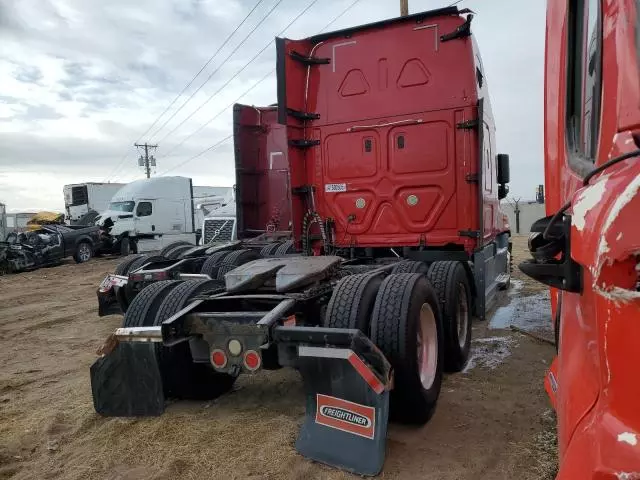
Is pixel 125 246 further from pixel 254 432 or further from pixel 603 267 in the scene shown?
pixel 603 267

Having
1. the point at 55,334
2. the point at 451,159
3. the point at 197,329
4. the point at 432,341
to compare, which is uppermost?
the point at 451,159

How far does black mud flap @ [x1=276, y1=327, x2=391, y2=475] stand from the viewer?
2.86 meters

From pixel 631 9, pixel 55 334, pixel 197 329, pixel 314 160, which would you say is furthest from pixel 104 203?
pixel 631 9

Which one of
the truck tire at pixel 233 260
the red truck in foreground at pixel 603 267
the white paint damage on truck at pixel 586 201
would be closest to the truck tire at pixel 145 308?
the truck tire at pixel 233 260

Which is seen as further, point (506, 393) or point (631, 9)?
point (506, 393)

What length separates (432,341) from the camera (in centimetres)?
387

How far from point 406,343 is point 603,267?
216cm

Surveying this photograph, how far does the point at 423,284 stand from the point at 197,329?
164cm

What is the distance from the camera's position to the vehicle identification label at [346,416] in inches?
113

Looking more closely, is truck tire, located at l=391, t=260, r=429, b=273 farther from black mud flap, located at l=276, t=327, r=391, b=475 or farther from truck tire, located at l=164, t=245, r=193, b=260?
truck tire, located at l=164, t=245, r=193, b=260

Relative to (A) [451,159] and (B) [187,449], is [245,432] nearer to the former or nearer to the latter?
(B) [187,449]

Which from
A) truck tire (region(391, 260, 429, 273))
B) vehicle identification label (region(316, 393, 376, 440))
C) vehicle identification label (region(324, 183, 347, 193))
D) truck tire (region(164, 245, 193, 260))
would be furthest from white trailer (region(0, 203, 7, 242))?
vehicle identification label (region(316, 393, 376, 440))

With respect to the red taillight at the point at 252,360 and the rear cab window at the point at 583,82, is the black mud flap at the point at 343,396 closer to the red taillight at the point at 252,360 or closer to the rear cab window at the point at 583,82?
the red taillight at the point at 252,360

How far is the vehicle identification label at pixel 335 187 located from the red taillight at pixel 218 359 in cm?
324
